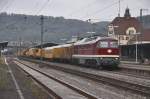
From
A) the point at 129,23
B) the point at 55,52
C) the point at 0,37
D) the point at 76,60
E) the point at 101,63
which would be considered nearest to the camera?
the point at 101,63

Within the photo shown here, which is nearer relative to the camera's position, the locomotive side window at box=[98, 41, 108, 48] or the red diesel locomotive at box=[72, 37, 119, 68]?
the red diesel locomotive at box=[72, 37, 119, 68]

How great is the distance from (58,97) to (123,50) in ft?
226

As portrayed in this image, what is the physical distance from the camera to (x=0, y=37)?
178m

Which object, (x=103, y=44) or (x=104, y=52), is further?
(x=103, y=44)

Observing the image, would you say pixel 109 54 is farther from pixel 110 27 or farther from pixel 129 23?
pixel 129 23

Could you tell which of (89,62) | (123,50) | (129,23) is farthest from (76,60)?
(129,23)

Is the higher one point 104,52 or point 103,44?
point 103,44

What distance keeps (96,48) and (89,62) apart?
4011 mm

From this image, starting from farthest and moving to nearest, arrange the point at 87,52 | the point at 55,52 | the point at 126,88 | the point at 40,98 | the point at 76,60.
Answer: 1. the point at 55,52
2. the point at 76,60
3. the point at 87,52
4. the point at 126,88
5. the point at 40,98

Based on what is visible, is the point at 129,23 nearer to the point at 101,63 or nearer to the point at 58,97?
the point at 101,63

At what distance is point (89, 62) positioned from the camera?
48.4 m

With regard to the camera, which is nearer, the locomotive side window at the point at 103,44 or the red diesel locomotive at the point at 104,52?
the red diesel locomotive at the point at 104,52

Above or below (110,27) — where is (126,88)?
below

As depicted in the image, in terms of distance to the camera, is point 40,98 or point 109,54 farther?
point 109,54
